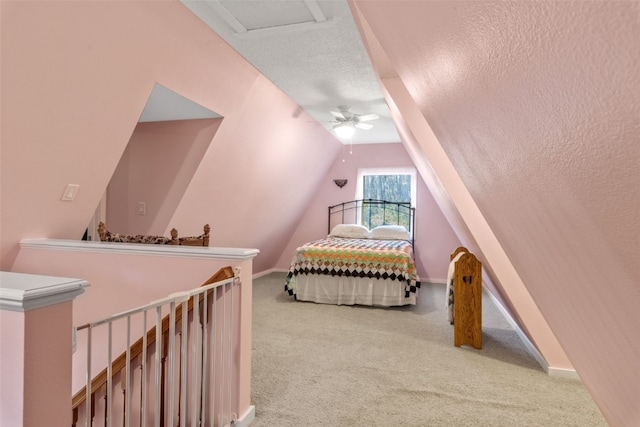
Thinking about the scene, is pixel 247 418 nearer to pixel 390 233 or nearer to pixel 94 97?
pixel 94 97

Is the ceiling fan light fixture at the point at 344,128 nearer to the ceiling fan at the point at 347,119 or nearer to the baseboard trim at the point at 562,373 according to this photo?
the ceiling fan at the point at 347,119

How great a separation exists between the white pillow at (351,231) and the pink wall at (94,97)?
2621 millimetres

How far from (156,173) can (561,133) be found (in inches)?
141

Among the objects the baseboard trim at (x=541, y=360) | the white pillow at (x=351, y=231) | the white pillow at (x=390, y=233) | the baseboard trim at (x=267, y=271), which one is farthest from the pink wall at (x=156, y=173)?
the baseboard trim at (x=541, y=360)

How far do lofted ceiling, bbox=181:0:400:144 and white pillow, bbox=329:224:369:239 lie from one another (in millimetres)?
2391

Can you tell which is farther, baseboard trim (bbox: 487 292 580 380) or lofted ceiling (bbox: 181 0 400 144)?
baseboard trim (bbox: 487 292 580 380)

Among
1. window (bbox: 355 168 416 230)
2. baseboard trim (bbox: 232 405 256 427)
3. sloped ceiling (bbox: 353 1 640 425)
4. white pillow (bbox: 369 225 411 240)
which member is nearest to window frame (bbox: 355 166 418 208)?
window (bbox: 355 168 416 230)

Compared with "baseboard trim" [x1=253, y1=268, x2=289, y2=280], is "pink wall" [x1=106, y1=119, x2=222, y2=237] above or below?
above

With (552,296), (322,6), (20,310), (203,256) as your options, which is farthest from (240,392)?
(322,6)

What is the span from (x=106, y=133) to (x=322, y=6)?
164 cm

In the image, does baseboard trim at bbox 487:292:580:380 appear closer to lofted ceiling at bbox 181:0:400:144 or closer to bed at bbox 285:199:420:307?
bed at bbox 285:199:420:307

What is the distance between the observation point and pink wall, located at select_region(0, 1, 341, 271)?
5.95ft

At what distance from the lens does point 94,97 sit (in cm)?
218

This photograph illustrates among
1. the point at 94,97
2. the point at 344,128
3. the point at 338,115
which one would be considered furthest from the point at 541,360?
the point at 94,97
